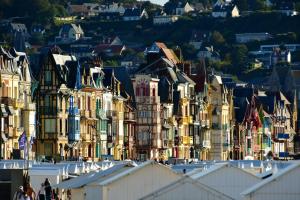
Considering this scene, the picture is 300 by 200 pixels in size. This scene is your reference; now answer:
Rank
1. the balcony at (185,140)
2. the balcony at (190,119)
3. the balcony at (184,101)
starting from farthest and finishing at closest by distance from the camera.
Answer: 1. the balcony at (190,119)
2. the balcony at (185,140)
3. the balcony at (184,101)

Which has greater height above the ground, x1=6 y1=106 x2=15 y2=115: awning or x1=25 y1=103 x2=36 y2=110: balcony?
x1=25 y1=103 x2=36 y2=110: balcony

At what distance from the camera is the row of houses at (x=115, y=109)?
139 m

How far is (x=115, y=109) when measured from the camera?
15775 cm

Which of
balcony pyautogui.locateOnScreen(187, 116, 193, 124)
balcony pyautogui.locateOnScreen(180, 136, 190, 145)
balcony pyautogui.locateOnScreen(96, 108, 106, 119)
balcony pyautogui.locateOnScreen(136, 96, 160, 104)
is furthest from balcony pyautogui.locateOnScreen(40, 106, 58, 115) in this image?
balcony pyautogui.locateOnScreen(187, 116, 193, 124)

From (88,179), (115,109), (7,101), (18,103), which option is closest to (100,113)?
(115,109)

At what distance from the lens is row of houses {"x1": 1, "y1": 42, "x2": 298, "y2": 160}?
139000 millimetres

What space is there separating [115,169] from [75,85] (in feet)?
222

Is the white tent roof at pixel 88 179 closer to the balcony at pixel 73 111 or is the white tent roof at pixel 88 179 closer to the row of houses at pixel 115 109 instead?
the row of houses at pixel 115 109

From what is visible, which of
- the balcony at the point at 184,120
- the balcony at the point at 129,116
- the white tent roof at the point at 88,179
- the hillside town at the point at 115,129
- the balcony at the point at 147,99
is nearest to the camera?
the hillside town at the point at 115,129

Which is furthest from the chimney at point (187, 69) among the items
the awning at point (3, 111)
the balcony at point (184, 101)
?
the awning at point (3, 111)

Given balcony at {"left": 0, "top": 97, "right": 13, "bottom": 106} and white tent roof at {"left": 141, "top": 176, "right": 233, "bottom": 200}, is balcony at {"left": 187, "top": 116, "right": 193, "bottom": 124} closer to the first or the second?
balcony at {"left": 0, "top": 97, "right": 13, "bottom": 106}

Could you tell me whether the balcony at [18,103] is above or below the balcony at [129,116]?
above

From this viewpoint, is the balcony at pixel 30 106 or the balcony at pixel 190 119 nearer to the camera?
the balcony at pixel 30 106

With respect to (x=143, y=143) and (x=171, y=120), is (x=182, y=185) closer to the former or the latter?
(x=143, y=143)
